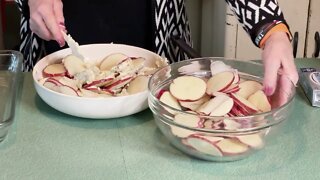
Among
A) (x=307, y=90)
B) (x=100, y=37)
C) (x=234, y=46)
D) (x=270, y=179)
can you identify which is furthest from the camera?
(x=234, y=46)

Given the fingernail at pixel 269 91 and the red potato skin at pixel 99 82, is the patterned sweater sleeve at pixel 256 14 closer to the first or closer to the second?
the fingernail at pixel 269 91

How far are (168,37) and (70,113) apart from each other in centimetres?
46

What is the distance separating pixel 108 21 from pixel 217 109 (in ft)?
1.82

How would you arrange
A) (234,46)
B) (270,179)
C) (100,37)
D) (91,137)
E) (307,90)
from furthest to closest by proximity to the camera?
(234,46) < (100,37) < (307,90) < (91,137) < (270,179)

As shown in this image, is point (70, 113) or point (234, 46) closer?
point (70, 113)

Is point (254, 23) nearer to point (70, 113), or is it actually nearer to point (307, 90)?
point (307, 90)

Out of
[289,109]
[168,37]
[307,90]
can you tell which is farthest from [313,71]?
[168,37]

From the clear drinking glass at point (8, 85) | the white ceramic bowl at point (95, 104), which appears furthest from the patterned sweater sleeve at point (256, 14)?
the clear drinking glass at point (8, 85)

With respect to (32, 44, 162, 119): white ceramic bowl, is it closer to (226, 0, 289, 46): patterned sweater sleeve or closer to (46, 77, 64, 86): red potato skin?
(46, 77, 64, 86): red potato skin

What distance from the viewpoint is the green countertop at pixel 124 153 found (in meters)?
0.72

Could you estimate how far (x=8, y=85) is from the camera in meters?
0.94

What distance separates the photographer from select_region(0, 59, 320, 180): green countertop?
0.72m

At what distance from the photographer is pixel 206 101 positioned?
2.62 feet

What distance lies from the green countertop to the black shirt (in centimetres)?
38
